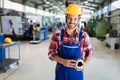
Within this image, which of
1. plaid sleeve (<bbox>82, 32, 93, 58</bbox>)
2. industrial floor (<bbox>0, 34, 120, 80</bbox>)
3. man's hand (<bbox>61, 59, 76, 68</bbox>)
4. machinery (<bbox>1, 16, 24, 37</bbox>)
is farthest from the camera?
machinery (<bbox>1, 16, 24, 37</bbox>)

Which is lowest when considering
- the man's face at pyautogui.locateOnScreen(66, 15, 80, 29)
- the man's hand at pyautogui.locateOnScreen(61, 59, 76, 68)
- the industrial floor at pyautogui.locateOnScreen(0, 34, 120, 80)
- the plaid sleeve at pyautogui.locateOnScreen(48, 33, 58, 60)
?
the industrial floor at pyautogui.locateOnScreen(0, 34, 120, 80)

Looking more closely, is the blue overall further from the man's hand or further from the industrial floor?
the industrial floor

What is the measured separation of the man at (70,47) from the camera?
1.54 meters

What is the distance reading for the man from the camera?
5.05ft

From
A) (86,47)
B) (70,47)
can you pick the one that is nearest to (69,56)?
(70,47)

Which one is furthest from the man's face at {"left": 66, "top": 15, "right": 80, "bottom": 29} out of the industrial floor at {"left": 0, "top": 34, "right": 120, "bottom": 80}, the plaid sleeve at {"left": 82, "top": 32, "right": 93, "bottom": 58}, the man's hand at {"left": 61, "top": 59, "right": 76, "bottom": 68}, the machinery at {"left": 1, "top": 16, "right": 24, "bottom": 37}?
the machinery at {"left": 1, "top": 16, "right": 24, "bottom": 37}

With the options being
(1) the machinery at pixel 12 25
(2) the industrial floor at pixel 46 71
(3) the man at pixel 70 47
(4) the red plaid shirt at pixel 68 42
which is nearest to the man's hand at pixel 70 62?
(3) the man at pixel 70 47

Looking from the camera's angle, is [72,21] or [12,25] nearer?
[72,21]

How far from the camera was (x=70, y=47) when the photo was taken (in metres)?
1.54

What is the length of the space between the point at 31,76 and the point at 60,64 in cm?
329

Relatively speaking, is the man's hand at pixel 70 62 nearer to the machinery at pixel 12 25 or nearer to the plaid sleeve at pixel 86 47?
the plaid sleeve at pixel 86 47

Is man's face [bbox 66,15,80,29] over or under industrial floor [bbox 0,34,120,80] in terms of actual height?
over

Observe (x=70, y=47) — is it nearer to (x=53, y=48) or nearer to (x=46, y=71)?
(x=53, y=48)

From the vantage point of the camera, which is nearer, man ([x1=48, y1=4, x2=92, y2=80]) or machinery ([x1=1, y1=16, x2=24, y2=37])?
man ([x1=48, y1=4, x2=92, y2=80])
